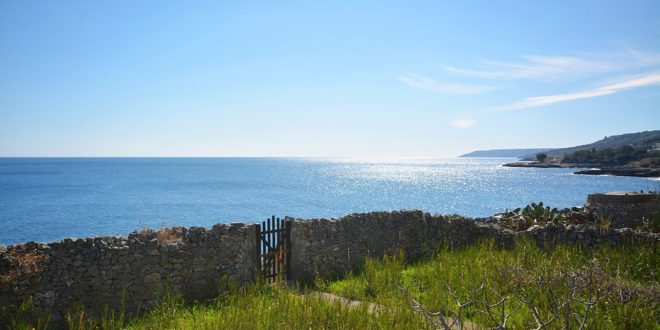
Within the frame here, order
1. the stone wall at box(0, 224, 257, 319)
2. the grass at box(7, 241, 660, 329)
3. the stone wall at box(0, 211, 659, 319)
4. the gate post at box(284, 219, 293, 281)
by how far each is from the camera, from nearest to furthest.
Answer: the grass at box(7, 241, 660, 329)
the stone wall at box(0, 224, 257, 319)
the stone wall at box(0, 211, 659, 319)
the gate post at box(284, 219, 293, 281)

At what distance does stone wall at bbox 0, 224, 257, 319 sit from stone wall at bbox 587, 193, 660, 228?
16.4 meters

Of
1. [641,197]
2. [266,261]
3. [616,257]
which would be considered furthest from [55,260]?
[641,197]

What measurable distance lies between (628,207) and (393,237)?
479 inches

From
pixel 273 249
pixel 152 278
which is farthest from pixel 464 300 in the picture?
pixel 152 278

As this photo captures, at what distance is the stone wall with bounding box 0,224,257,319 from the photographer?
9.02 metres

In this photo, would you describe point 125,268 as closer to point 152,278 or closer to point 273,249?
point 152,278

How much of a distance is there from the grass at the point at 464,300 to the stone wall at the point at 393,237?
3.09 feet

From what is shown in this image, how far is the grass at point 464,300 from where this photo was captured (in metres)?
7.41

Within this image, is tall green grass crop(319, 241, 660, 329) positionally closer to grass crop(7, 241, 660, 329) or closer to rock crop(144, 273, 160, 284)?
grass crop(7, 241, 660, 329)

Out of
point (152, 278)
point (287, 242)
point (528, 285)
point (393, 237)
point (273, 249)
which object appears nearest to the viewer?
point (528, 285)

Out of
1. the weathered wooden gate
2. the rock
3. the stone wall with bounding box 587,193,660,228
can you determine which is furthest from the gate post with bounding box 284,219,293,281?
the stone wall with bounding box 587,193,660,228

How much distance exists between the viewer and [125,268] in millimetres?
10219

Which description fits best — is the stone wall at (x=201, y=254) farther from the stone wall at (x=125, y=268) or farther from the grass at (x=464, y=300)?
the grass at (x=464, y=300)

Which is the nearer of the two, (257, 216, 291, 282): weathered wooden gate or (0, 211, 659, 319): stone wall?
(0, 211, 659, 319): stone wall
